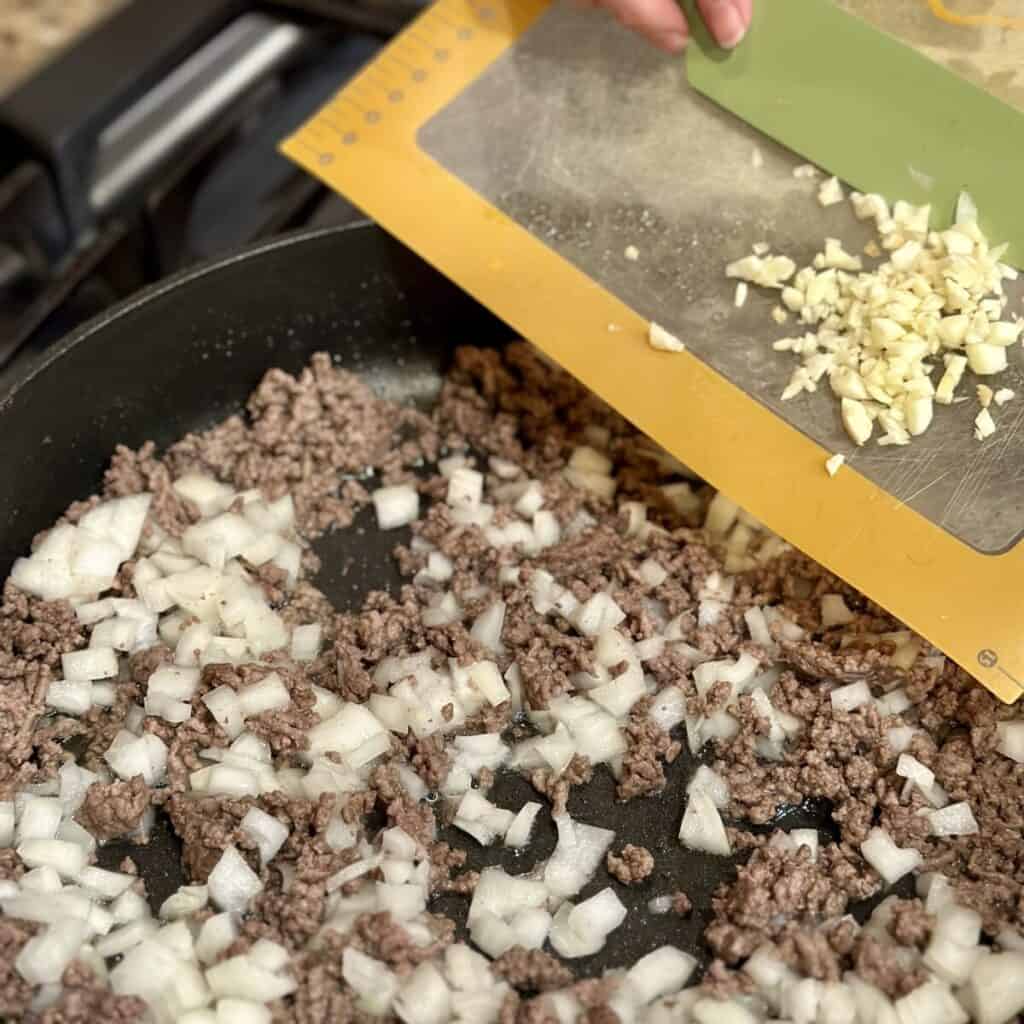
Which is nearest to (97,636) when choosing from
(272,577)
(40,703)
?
(40,703)

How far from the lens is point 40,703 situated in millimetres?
1797

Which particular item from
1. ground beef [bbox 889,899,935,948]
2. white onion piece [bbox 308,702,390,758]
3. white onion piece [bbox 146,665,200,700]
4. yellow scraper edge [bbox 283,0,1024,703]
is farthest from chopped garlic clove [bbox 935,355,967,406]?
white onion piece [bbox 146,665,200,700]

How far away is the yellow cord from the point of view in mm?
1784

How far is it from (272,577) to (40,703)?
37 cm

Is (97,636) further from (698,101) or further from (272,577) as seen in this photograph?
(698,101)

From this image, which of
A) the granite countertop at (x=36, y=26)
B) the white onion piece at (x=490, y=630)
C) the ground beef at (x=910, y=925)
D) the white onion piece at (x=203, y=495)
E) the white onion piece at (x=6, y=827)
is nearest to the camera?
the ground beef at (x=910, y=925)

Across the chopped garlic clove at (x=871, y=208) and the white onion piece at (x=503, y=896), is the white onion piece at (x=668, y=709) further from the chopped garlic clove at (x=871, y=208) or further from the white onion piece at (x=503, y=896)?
the chopped garlic clove at (x=871, y=208)

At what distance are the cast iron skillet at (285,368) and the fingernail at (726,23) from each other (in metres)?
0.61

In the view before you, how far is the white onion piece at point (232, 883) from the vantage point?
163 centimetres

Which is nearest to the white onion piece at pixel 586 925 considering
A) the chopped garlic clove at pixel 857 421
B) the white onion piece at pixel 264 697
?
the white onion piece at pixel 264 697

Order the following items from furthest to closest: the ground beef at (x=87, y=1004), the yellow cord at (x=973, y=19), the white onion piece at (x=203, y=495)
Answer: the white onion piece at (x=203, y=495) → the yellow cord at (x=973, y=19) → the ground beef at (x=87, y=1004)

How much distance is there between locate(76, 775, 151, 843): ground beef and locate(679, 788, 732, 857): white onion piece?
712 mm

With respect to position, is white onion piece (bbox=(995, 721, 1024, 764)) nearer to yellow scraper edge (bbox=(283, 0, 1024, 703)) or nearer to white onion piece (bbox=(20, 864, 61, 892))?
yellow scraper edge (bbox=(283, 0, 1024, 703))

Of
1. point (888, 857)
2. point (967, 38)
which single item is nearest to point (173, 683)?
point (888, 857)
